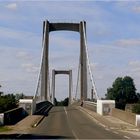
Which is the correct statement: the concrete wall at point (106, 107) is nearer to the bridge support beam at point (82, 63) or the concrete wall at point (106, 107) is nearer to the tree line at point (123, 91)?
the bridge support beam at point (82, 63)

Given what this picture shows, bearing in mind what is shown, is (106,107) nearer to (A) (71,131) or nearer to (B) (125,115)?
(B) (125,115)

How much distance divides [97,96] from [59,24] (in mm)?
41834

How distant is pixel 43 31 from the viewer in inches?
4702

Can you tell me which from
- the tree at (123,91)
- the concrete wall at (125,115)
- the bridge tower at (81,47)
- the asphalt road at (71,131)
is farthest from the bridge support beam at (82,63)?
the asphalt road at (71,131)

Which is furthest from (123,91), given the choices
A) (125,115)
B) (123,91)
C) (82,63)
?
(125,115)

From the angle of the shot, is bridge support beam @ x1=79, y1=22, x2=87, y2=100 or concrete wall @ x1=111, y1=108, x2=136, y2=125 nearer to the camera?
concrete wall @ x1=111, y1=108, x2=136, y2=125

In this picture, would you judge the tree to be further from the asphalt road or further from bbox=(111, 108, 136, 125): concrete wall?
the asphalt road

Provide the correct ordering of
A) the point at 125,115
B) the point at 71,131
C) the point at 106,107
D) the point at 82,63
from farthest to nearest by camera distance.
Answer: the point at 82,63 < the point at 106,107 < the point at 125,115 < the point at 71,131

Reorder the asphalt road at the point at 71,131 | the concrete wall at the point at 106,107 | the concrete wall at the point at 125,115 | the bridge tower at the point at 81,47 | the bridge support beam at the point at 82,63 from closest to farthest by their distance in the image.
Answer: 1. the asphalt road at the point at 71,131
2. the concrete wall at the point at 125,115
3. the concrete wall at the point at 106,107
4. the bridge support beam at the point at 82,63
5. the bridge tower at the point at 81,47

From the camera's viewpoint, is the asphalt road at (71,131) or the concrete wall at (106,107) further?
the concrete wall at (106,107)

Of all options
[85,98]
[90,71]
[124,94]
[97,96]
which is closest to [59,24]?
[85,98]

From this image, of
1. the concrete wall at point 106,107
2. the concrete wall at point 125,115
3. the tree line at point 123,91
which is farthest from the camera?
the tree line at point 123,91

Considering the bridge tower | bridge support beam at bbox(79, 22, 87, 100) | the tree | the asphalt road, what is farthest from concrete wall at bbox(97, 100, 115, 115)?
the tree

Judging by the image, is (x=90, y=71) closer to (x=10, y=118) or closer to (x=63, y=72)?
(x=10, y=118)
